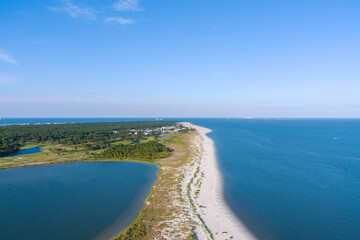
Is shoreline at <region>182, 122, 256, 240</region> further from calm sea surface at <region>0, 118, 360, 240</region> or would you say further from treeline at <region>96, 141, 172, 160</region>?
treeline at <region>96, 141, 172, 160</region>

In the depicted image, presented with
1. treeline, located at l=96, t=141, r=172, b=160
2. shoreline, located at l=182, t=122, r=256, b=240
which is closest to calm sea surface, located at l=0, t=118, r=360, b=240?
shoreline, located at l=182, t=122, r=256, b=240

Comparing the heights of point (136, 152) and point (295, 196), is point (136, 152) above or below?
above

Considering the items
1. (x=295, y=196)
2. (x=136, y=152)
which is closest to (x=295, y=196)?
(x=295, y=196)

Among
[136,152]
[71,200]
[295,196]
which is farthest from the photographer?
[136,152]

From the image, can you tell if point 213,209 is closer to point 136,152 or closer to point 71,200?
point 71,200

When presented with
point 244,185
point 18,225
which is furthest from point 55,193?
point 244,185

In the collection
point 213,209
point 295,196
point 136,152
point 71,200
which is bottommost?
point 71,200

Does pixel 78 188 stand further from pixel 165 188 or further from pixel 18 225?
pixel 165 188

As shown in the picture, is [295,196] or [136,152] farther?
[136,152]

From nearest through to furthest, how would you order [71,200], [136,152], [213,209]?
[213,209] → [71,200] → [136,152]
